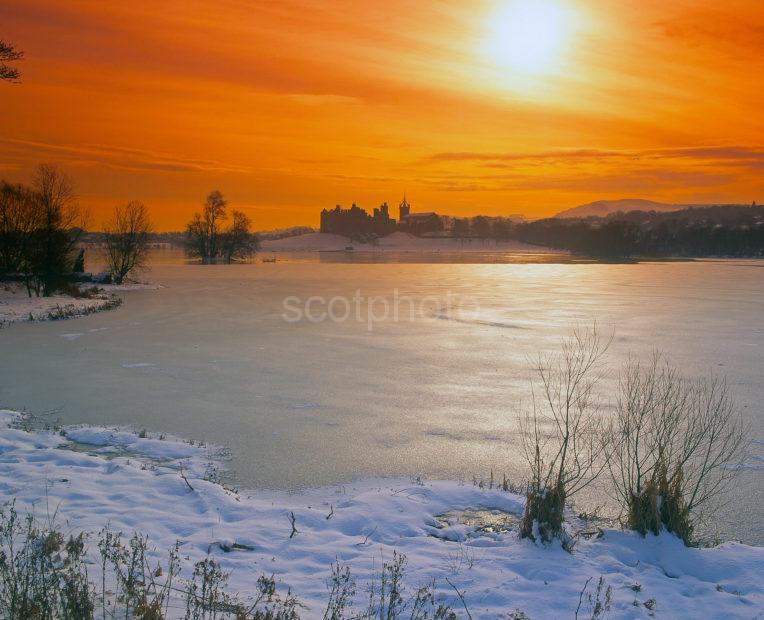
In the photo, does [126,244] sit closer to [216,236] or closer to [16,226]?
[16,226]

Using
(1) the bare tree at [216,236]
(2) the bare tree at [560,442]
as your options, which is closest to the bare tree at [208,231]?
(1) the bare tree at [216,236]

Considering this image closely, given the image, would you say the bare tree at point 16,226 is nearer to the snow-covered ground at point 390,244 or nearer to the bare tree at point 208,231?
the bare tree at point 208,231

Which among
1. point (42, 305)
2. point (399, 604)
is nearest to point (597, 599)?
point (399, 604)

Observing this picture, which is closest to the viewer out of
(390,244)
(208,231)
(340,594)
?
(340,594)

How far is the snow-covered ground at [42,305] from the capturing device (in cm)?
2398

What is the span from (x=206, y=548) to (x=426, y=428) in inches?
195

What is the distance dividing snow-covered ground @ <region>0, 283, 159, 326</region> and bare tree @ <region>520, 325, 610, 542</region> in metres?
18.8

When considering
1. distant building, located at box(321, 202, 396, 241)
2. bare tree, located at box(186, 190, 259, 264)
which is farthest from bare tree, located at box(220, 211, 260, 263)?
distant building, located at box(321, 202, 396, 241)

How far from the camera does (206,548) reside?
5.91 meters

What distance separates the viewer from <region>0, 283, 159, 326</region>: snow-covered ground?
24.0 m

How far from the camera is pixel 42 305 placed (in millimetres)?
27344

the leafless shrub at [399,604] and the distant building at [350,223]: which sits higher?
the distant building at [350,223]

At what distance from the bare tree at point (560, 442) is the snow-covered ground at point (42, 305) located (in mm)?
18778

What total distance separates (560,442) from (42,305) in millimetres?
24871
